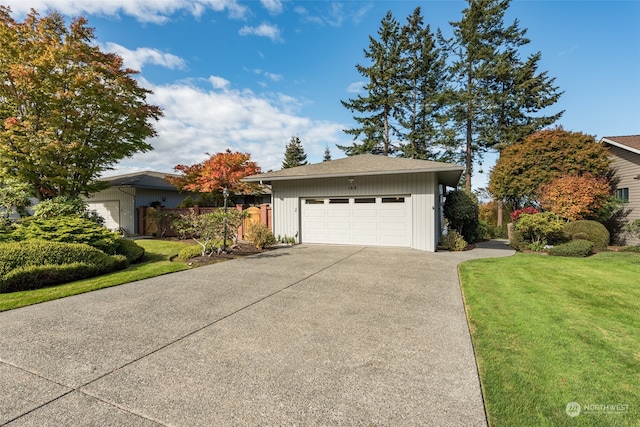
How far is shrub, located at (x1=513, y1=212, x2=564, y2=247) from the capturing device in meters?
10.1

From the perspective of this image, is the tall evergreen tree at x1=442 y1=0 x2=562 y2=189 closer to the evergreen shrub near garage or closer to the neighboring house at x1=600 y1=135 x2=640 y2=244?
the neighboring house at x1=600 y1=135 x2=640 y2=244

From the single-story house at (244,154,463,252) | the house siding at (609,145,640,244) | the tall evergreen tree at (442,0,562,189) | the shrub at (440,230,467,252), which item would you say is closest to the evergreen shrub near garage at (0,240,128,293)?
the single-story house at (244,154,463,252)

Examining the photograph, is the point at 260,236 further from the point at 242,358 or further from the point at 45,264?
the point at 242,358

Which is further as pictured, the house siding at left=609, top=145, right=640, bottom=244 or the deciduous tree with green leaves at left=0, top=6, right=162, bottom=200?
the house siding at left=609, top=145, right=640, bottom=244

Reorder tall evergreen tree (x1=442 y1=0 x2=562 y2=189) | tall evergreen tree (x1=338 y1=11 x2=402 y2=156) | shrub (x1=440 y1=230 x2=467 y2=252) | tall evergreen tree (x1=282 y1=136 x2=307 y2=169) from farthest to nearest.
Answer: tall evergreen tree (x1=282 y1=136 x2=307 y2=169)
tall evergreen tree (x1=338 y1=11 x2=402 y2=156)
tall evergreen tree (x1=442 y1=0 x2=562 y2=189)
shrub (x1=440 y1=230 x2=467 y2=252)

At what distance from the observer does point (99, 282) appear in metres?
5.77

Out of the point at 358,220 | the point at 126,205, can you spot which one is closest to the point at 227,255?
the point at 358,220

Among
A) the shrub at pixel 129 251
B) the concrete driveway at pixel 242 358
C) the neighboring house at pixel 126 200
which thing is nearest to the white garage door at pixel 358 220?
the concrete driveway at pixel 242 358

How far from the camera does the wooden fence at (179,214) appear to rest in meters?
12.5

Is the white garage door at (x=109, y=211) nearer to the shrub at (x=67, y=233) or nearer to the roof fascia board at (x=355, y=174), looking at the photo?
the shrub at (x=67, y=233)

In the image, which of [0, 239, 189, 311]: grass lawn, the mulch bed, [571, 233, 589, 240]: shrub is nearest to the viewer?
[0, 239, 189, 311]: grass lawn

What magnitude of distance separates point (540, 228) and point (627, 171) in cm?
694

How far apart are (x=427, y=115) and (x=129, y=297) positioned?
931 inches

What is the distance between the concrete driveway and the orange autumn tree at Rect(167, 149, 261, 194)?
10.6 metres
